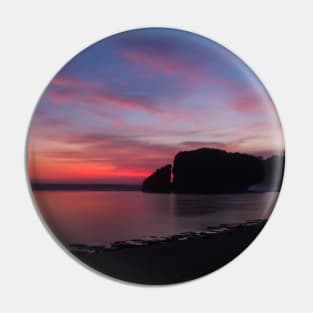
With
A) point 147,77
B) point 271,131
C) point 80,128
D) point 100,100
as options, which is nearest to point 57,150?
point 80,128

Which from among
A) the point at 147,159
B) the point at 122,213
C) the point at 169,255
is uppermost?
the point at 147,159

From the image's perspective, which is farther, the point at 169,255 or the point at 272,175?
the point at 272,175

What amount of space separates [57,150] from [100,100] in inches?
12.0

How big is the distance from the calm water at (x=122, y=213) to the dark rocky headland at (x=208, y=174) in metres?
0.04

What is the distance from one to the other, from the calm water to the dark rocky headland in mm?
42

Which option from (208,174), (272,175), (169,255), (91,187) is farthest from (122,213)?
(272,175)

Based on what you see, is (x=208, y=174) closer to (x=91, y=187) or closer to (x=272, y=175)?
(x=272, y=175)

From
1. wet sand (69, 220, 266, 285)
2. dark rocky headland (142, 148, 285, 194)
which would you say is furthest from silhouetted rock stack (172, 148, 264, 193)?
wet sand (69, 220, 266, 285)

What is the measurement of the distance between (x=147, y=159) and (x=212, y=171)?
32 cm

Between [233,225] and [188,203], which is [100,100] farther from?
[233,225]

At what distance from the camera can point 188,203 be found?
7.59 ft

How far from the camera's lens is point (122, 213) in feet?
7.47

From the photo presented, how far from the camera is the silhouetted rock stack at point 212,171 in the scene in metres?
2.32

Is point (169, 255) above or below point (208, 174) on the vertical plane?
below
